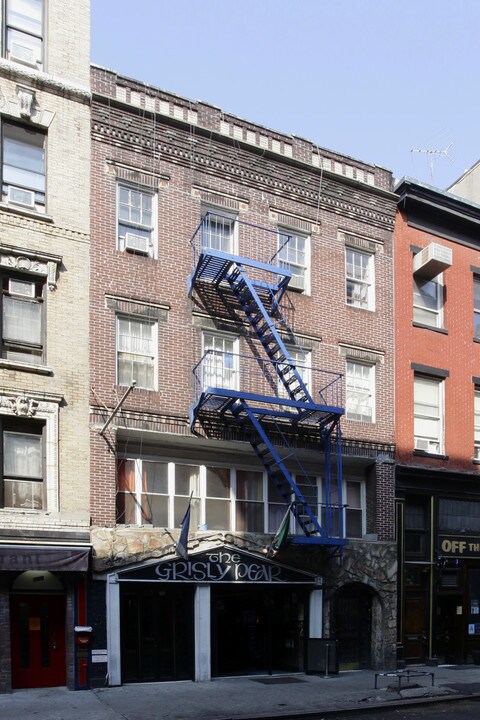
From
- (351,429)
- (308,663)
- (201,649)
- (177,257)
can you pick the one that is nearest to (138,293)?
(177,257)

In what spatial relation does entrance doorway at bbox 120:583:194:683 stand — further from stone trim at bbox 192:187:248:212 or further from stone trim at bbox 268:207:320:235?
stone trim at bbox 268:207:320:235

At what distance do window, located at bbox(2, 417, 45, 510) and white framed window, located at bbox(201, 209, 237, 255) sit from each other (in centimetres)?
666

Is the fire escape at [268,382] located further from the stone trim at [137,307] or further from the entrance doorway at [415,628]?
the entrance doorway at [415,628]

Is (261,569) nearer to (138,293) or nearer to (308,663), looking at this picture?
(308,663)

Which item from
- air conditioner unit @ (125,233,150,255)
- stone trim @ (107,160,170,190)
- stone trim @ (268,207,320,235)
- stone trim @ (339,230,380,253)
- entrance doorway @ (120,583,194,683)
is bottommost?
entrance doorway @ (120,583,194,683)

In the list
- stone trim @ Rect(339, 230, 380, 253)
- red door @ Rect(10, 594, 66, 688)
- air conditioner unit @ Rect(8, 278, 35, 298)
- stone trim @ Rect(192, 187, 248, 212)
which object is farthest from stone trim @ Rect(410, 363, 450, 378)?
red door @ Rect(10, 594, 66, 688)

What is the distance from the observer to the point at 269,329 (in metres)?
22.1

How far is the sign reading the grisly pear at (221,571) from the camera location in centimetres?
1941

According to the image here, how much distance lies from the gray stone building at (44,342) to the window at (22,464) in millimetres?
24

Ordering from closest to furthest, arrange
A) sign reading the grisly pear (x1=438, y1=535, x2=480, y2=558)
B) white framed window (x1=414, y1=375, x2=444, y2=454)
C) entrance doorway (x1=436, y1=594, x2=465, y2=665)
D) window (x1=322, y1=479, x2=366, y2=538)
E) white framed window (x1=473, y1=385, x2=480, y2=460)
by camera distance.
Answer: window (x1=322, y1=479, x2=366, y2=538) < entrance doorway (x1=436, y1=594, x2=465, y2=665) < sign reading the grisly pear (x1=438, y1=535, x2=480, y2=558) < white framed window (x1=414, y1=375, x2=444, y2=454) < white framed window (x1=473, y1=385, x2=480, y2=460)

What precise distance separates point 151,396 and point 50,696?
6873 mm

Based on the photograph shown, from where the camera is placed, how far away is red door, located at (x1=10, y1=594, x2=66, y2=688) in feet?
58.7

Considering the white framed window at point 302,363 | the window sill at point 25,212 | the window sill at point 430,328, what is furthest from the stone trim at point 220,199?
the window sill at point 430,328

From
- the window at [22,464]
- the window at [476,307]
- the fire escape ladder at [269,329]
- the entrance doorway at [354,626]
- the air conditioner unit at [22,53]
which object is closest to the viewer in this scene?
the window at [22,464]
